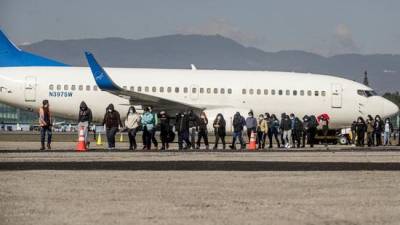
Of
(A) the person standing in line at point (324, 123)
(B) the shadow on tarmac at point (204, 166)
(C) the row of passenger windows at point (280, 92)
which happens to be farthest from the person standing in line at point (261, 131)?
(B) the shadow on tarmac at point (204, 166)

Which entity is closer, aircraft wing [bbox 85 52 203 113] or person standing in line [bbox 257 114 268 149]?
person standing in line [bbox 257 114 268 149]

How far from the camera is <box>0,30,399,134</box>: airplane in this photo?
43.4 metres

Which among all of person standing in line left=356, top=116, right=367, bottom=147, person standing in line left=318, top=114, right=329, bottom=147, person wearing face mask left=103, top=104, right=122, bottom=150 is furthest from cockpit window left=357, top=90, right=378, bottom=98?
person wearing face mask left=103, top=104, right=122, bottom=150

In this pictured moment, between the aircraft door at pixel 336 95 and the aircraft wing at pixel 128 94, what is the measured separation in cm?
684

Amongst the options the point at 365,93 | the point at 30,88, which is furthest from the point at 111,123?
the point at 365,93

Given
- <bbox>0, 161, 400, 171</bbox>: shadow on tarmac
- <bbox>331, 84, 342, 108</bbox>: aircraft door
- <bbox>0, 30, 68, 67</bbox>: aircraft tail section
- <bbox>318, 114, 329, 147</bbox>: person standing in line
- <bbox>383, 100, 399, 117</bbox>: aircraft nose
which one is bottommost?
<bbox>0, 161, 400, 171</bbox>: shadow on tarmac

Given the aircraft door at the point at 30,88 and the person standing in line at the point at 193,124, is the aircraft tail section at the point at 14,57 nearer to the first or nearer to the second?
the aircraft door at the point at 30,88

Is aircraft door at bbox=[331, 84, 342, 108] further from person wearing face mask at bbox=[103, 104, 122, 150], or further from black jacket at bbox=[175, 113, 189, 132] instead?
person wearing face mask at bbox=[103, 104, 122, 150]

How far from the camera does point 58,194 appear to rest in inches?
555

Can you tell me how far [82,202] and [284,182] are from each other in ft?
15.6

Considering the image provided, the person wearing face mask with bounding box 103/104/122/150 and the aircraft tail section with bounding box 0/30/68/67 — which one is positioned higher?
the aircraft tail section with bounding box 0/30/68/67

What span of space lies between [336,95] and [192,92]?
680cm

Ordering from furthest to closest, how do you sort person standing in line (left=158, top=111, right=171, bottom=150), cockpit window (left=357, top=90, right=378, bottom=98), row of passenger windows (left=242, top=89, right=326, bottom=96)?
cockpit window (left=357, top=90, right=378, bottom=98) < row of passenger windows (left=242, top=89, right=326, bottom=96) < person standing in line (left=158, top=111, right=171, bottom=150)

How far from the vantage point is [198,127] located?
3522 centimetres
